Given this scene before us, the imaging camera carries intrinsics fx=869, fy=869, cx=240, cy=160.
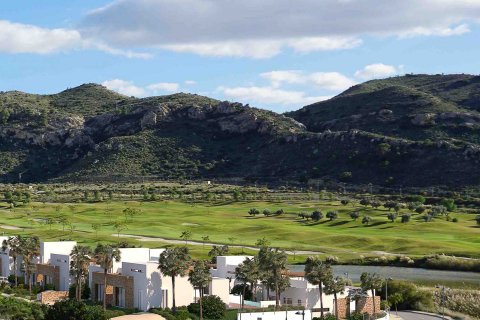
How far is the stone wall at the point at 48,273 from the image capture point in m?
93.8

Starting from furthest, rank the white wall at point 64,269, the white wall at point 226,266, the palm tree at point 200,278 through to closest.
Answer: the white wall at point 64,269 → the white wall at point 226,266 → the palm tree at point 200,278

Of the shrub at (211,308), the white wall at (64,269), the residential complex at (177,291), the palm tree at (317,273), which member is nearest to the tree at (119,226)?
the white wall at (64,269)

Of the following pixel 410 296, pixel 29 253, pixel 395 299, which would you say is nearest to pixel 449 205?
pixel 410 296

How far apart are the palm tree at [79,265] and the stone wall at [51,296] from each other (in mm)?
3219

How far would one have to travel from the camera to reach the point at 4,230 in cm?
14812

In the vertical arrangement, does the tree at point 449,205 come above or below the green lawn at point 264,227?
above

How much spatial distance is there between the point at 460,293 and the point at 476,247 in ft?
139

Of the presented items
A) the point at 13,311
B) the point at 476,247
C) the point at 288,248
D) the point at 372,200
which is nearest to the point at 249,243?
the point at 288,248

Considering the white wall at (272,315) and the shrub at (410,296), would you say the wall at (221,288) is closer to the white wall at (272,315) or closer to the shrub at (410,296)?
the white wall at (272,315)

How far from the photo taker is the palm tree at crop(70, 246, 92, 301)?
83.7 meters

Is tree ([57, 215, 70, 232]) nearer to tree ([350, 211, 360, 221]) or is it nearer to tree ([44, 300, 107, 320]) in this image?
tree ([350, 211, 360, 221])

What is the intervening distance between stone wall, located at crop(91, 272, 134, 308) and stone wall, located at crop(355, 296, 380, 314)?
21.3 metres

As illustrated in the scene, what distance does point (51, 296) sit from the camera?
290ft

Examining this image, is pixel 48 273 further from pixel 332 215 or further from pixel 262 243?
pixel 332 215
